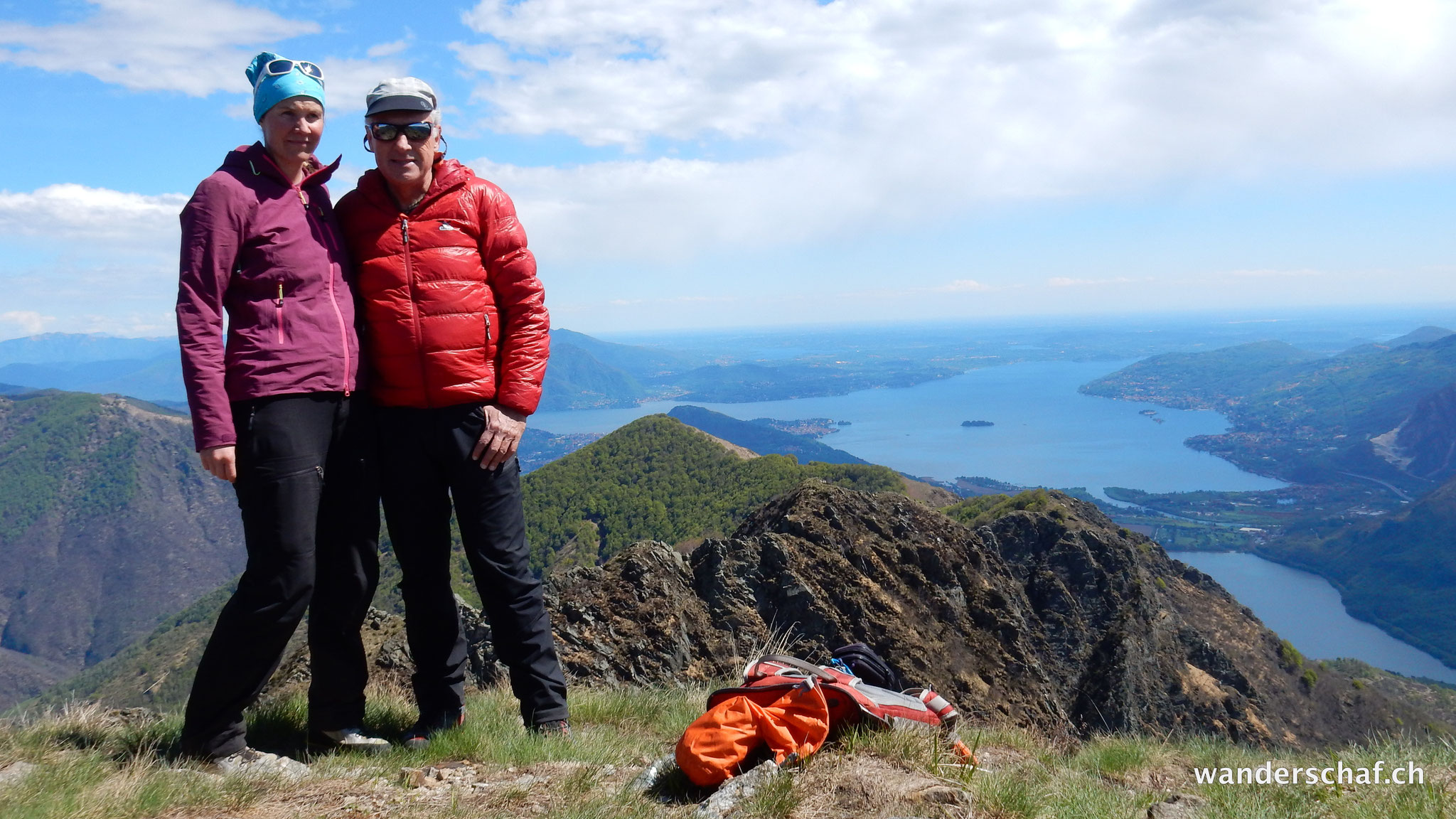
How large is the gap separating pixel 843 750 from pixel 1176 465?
151241 millimetres

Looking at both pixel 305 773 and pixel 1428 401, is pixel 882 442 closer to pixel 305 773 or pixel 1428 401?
pixel 1428 401

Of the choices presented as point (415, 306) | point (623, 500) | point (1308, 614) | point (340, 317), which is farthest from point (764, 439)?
point (340, 317)

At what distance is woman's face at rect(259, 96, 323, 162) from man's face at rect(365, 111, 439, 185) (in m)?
0.19

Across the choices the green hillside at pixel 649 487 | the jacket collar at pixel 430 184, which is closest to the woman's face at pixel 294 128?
the jacket collar at pixel 430 184

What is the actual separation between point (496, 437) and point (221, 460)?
954 millimetres

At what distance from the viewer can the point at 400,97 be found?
3.02 meters

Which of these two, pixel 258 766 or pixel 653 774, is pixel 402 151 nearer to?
pixel 258 766

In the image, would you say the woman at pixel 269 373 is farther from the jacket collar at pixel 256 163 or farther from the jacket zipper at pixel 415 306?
the jacket zipper at pixel 415 306

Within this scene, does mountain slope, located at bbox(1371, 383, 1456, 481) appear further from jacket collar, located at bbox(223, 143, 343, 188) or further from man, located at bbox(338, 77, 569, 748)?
jacket collar, located at bbox(223, 143, 343, 188)

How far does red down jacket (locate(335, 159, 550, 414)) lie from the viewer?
313 cm

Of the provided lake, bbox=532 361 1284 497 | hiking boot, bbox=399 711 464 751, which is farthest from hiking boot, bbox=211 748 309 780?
lake, bbox=532 361 1284 497

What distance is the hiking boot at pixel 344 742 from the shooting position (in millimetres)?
3291

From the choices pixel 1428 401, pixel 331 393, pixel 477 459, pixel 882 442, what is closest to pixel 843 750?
pixel 477 459

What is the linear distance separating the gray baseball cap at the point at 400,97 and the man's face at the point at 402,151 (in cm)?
3
